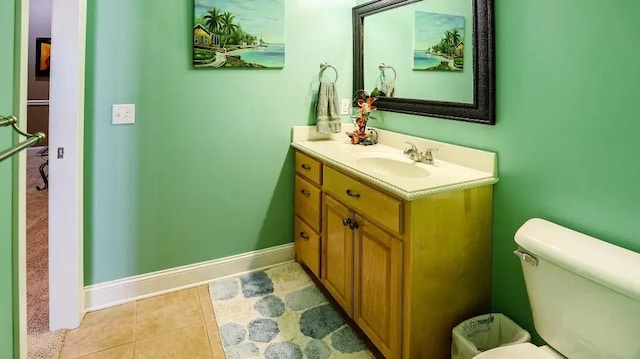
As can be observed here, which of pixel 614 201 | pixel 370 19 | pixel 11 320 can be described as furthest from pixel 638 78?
pixel 11 320

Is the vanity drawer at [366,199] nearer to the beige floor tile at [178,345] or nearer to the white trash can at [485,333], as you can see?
the white trash can at [485,333]

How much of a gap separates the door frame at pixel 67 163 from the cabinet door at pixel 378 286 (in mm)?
1398

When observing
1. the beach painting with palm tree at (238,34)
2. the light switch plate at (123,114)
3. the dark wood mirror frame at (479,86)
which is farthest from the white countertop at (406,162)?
the light switch plate at (123,114)

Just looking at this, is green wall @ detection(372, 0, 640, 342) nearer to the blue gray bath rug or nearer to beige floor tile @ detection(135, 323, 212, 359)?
the blue gray bath rug

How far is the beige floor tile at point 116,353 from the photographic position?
1794mm

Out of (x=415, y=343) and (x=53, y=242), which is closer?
(x=415, y=343)

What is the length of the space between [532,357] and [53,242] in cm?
211

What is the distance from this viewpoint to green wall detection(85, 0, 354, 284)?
2.08 meters

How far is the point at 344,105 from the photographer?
2.70 meters

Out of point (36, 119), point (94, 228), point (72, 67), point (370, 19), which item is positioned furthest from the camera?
point (36, 119)

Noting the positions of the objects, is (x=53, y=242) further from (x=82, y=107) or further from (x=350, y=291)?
(x=350, y=291)

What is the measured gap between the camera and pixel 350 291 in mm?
1913

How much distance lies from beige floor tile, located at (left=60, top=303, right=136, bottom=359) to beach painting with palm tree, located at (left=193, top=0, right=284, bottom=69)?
1443 mm

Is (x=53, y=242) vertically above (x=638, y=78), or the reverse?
(x=638, y=78)
